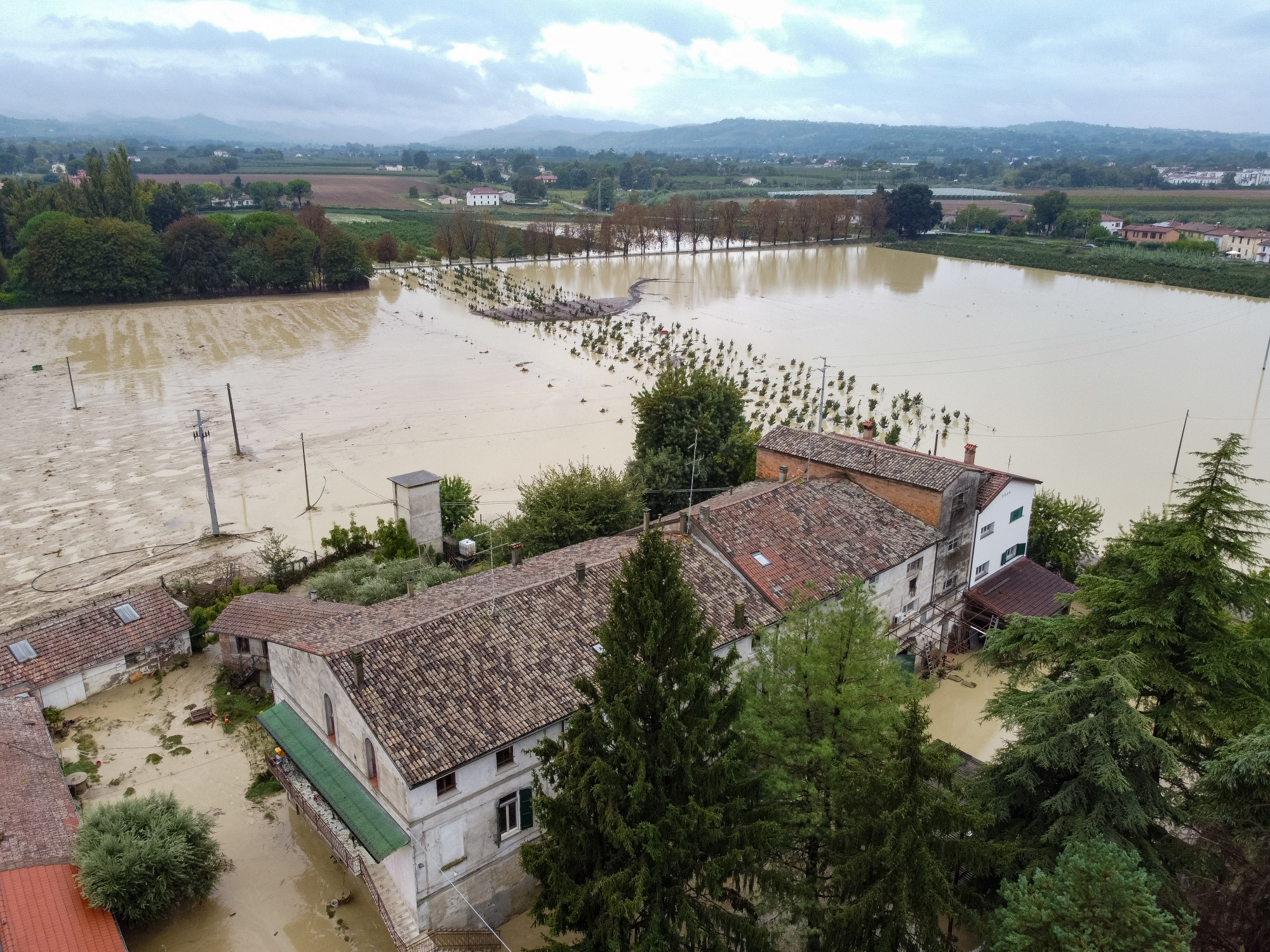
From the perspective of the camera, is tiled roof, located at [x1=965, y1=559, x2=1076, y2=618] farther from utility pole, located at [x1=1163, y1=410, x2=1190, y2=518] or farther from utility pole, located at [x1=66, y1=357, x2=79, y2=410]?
utility pole, located at [x1=66, y1=357, x2=79, y2=410]

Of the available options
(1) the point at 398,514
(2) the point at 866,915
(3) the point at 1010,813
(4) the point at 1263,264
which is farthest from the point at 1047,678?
(4) the point at 1263,264

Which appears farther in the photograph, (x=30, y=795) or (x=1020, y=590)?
(x=1020, y=590)

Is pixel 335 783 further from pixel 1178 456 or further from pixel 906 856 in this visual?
pixel 1178 456

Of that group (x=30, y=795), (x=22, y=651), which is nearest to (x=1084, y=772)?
(x=30, y=795)

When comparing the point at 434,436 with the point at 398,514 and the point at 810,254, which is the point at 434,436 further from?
the point at 810,254

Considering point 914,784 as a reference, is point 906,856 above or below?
below

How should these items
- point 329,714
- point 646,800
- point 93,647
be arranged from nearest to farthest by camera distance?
1. point 646,800
2. point 329,714
3. point 93,647

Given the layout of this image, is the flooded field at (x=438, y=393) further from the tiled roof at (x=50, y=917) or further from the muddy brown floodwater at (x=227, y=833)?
the tiled roof at (x=50, y=917)
